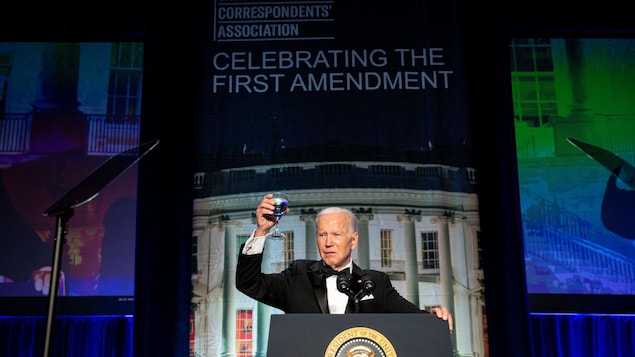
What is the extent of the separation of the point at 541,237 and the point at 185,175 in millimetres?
2554

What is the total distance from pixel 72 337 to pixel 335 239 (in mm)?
2301

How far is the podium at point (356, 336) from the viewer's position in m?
1.93

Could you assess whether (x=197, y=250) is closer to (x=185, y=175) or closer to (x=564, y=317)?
(x=185, y=175)

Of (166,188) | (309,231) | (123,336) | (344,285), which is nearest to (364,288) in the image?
(344,285)

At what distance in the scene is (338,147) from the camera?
4.80 meters

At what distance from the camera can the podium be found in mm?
1928

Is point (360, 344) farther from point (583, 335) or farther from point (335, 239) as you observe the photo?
point (583, 335)

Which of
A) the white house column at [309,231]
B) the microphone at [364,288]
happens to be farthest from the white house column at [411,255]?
the microphone at [364,288]

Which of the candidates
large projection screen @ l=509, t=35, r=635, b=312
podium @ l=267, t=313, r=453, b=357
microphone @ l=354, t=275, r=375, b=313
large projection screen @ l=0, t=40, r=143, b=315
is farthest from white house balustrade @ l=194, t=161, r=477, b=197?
podium @ l=267, t=313, r=453, b=357

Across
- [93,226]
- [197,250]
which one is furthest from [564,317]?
[93,226]

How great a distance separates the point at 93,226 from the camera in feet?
15.9

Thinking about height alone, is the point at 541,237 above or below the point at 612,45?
below

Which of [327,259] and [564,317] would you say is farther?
[564,317]

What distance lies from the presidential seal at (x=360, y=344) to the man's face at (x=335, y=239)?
1.40 metres
